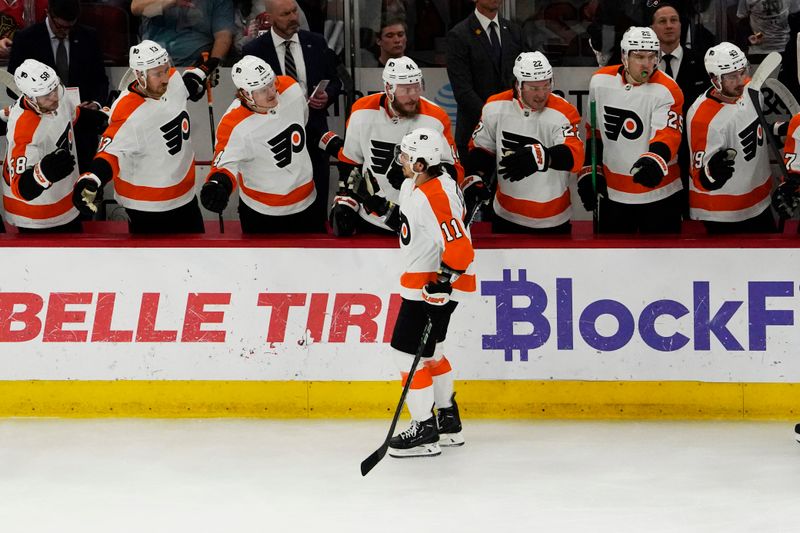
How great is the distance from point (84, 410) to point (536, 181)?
237 centimetres

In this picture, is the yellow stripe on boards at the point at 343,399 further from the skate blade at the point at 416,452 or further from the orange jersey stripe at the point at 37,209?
the orange jersey stripe at the point at 37,209

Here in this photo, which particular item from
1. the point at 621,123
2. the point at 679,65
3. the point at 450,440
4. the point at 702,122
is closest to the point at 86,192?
the point at 450,440

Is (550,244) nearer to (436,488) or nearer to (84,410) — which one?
(436,488)

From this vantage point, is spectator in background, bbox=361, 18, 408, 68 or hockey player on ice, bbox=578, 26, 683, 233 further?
spectator in background, bbox=361, 18, 408, 68

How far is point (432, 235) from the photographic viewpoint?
5785mm

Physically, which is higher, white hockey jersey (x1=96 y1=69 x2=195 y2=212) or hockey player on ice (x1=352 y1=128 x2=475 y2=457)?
white hockey jersey (x1=96 y1=69 x2=195 y2=212)

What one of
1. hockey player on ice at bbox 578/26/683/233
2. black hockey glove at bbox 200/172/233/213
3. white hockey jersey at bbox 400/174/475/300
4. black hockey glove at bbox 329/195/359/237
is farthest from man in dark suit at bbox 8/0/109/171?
hockey player on ice at bbox 578/26/683/233

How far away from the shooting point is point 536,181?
6.53 metres

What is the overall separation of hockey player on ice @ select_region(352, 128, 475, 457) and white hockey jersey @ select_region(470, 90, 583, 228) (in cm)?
68

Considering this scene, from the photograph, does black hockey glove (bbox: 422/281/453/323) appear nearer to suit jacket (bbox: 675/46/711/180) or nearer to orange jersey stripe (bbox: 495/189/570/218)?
orange jersey stripe (bbox: 495/189/570/218)

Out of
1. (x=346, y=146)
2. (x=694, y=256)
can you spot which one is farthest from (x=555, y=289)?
(x=346, y=146)

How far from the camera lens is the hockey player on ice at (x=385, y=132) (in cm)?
639

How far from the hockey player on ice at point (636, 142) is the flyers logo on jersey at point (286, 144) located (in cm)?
138

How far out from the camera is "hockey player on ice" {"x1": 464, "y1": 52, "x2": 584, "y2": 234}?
6.35m
